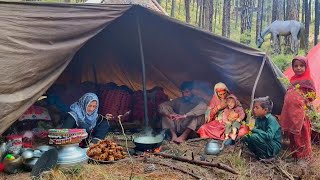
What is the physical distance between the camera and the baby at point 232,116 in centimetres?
455

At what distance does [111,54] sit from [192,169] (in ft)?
11.0

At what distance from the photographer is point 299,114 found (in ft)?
12.6

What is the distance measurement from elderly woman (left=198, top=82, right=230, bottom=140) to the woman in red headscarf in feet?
3.12

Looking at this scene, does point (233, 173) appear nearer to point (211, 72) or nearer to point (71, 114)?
point (71, 114)

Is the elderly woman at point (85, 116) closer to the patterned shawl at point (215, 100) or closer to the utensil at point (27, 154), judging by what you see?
the utensil at point (27, 154)

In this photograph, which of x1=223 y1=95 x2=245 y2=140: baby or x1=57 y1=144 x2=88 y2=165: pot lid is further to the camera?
x1=223 y1=95 x2=245 y2=140: baby

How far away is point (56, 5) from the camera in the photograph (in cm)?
365

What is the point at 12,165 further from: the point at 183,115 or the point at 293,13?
the point at 293,13

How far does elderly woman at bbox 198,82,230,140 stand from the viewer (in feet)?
15.5

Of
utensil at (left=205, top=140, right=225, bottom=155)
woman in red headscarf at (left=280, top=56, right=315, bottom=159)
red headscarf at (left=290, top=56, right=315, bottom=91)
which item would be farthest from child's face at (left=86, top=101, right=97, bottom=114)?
red headscarf at (left=290, top=56, right=315, bottom=91)

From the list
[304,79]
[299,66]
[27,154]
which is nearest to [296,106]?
[304,79]

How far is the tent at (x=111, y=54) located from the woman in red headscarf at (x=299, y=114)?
0.44 m

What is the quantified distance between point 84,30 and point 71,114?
998 mm

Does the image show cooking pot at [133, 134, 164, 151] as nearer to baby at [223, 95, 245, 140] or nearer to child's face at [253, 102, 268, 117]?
baby at [223, 95, 245, 140]
